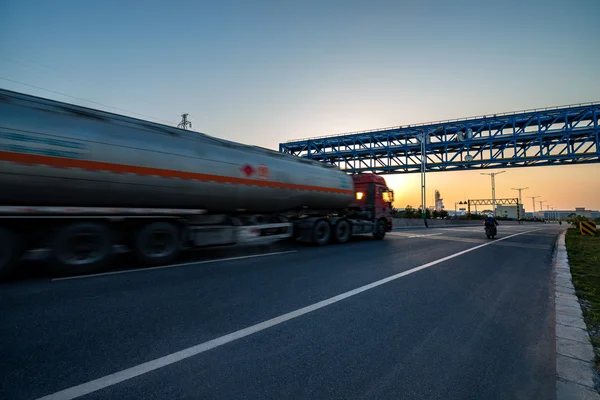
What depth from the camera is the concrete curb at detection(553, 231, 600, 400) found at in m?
2.52

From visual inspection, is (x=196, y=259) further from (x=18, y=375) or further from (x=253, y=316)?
(x=18, y=375)

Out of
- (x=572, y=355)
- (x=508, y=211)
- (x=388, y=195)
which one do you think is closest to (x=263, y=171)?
(x=572, y=355)

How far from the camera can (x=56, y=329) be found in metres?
3.45

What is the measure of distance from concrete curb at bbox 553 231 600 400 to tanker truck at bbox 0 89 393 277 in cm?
756

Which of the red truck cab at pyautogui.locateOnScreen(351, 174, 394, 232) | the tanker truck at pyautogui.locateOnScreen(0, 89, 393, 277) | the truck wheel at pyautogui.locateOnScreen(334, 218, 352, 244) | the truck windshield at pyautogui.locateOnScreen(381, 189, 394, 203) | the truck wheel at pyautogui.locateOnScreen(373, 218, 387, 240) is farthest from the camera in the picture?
the truck windshield at pyautogui.locateOnScreen(381, 189, 394, 203)

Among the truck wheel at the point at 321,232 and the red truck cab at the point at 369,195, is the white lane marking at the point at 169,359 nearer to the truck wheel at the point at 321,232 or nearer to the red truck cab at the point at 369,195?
the truck wheel at the point at 321,232

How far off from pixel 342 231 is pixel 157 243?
8168 mm

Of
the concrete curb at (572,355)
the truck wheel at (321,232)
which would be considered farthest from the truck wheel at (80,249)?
the concrete curb at (572,355)

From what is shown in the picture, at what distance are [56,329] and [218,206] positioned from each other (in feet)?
18.6

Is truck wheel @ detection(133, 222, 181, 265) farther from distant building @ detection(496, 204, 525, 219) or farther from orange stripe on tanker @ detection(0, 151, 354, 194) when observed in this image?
distant building @ detection(496, 204, 525, 219)

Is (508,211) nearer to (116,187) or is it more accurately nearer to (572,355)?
(572,355)

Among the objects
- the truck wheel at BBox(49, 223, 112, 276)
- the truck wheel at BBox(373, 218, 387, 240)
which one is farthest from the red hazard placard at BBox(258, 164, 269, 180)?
the truck wheel at BBox(373, 218, 387, 240)

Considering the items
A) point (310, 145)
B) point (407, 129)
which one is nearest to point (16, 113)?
point (407, 129)

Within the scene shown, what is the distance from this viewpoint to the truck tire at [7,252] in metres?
5.58
